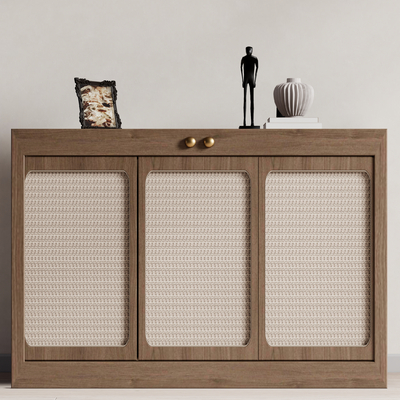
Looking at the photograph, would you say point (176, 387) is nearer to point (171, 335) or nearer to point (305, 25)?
point (171, 335)

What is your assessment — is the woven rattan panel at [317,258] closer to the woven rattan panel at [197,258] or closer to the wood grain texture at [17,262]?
the woven rattan panel at [197,258]

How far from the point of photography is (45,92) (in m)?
2.16

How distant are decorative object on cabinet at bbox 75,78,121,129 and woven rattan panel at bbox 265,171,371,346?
70cm

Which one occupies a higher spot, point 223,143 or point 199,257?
point 223,143

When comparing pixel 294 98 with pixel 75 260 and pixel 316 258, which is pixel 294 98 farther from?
pixel 75 260

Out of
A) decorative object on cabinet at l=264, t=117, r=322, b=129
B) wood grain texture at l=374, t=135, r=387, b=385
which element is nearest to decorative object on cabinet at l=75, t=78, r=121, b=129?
decorative object on cabinet at l=264, t=117, r=322, b=129

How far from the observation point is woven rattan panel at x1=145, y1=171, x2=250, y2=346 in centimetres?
173

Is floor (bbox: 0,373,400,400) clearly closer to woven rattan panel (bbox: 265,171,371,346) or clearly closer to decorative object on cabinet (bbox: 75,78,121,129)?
woven rattan panel (bbox: 265,171,371,346)

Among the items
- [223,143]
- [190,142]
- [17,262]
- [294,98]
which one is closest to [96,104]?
[190,142]

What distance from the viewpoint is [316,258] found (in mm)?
1734

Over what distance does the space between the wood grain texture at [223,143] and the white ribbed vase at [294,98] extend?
0.44 feet

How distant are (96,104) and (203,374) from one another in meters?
1.15

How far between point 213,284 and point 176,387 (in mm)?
416

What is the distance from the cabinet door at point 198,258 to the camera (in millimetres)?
1724
